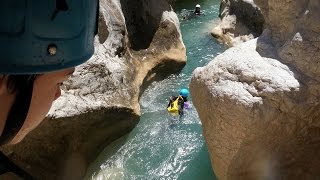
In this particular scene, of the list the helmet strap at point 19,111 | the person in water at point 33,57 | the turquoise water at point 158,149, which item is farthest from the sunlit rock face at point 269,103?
the helmet strap at point 19,111

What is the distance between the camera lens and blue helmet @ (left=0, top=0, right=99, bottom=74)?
1.47 m

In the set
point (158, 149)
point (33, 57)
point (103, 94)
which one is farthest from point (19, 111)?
point (158, 149)

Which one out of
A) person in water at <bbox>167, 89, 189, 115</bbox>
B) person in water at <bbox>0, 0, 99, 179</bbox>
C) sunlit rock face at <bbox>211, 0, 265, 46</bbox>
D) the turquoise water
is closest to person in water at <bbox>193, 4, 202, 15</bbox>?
sunlit rock face at <bbox>211, 0, 265, 46</bbox>

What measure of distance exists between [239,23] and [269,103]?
8.28 metres

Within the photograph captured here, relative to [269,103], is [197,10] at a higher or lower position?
lower

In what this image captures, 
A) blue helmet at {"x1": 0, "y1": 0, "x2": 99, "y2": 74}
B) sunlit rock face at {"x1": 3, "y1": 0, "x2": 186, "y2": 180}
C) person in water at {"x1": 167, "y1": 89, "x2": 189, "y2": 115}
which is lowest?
person in water at {"x1": 167, "y1": 89, "x2": 189, "y2": 115}

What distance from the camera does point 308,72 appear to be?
15.8 ft

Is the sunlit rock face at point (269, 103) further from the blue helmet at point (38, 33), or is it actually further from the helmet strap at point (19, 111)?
the helmet strap at point (19, 111)

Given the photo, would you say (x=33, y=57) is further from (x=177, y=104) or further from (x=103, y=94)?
(x=177, y=104)

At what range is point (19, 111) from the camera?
149 centimetres

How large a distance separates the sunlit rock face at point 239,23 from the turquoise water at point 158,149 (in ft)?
10.3

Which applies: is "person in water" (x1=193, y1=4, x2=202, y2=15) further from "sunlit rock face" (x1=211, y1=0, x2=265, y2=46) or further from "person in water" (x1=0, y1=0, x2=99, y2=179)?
"person in water" (x1=0, y1=0, x2=99, y2=179)

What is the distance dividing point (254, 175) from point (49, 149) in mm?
3023

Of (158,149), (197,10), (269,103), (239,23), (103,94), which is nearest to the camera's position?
(269,103)
